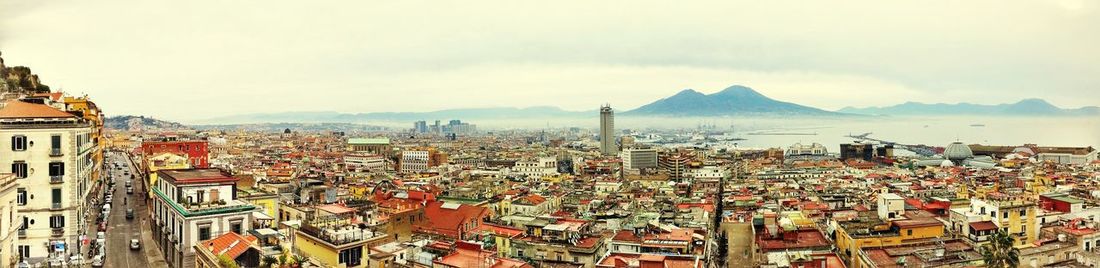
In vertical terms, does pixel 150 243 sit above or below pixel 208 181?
below

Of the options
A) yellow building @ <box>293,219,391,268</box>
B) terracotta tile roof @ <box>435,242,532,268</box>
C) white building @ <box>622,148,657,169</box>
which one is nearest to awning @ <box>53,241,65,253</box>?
yellow building @ <box>293,219,391,268</box>

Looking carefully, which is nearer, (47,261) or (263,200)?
(47,261)

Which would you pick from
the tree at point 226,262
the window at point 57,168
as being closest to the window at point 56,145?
the window at point 57,168

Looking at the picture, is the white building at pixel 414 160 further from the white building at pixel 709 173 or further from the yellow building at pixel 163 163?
the yellow building at pixel 163 163

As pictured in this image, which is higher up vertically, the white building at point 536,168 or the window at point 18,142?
the window at point 18,142

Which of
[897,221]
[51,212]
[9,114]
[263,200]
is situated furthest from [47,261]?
[897,221]

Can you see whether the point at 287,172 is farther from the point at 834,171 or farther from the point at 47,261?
the point at 834,171
